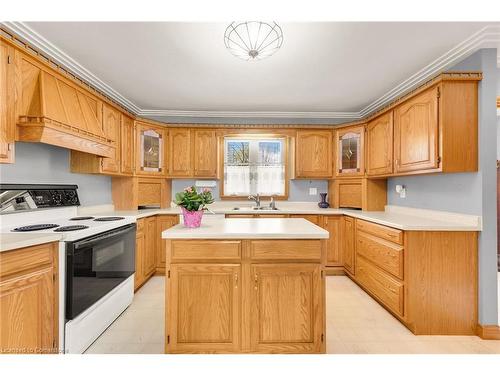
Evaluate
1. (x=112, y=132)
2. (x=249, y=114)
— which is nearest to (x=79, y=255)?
(x=112, y=132)

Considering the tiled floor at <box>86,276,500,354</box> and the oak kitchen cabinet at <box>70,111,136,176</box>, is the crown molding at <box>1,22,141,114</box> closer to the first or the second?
the oak kitchen cabinet at <box>70,111,136,176</box>

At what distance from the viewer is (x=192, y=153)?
3867 mm

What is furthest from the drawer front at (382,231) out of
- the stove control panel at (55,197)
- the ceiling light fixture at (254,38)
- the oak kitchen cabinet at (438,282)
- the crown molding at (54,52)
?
the crown molding at (54,52)

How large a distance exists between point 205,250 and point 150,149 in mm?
2605

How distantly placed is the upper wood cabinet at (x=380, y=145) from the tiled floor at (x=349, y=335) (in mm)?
1673

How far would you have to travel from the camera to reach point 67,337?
164 cm

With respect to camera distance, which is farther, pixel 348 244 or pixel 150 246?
pixel 348 244

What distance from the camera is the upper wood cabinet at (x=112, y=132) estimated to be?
2805mm

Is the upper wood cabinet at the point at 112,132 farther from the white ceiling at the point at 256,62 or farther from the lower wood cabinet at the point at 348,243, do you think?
the lower wood cabinet at the point at 348,243

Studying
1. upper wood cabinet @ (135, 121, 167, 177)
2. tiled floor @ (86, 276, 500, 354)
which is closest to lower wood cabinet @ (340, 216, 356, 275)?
tiled floor @ (86, 276, 500, 354)

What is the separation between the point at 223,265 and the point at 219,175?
8.13 feet

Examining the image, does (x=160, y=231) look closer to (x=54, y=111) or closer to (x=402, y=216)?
(x=54, y=111)

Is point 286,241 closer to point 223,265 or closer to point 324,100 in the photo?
point 223,265

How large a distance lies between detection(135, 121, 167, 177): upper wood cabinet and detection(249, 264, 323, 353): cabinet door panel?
2.69m
